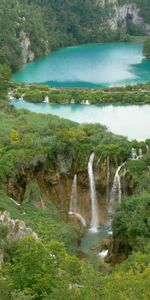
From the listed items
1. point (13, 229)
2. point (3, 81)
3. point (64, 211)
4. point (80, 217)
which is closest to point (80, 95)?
point (3, 81)

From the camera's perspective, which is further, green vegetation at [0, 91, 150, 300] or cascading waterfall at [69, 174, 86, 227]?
cascading waterfall at [69, 174, 86, 227]

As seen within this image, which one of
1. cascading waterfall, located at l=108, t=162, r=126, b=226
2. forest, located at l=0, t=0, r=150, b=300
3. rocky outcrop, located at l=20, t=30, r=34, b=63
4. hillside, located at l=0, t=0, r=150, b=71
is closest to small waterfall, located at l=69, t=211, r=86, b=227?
forest, located at l=0, t=0, r=150, b=300

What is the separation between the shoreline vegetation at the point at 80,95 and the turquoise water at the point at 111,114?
2.87ft

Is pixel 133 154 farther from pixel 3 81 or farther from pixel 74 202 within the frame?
pixel 3 81

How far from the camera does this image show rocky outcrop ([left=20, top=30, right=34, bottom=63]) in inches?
2548

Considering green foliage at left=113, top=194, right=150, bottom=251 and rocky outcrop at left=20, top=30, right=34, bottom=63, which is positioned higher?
rocky outcrop at left=20, top=30, right=34, bottom=63

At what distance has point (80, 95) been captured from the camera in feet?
135

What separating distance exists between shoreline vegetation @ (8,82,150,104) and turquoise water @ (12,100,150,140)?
0.88m

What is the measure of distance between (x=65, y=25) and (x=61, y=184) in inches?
2429

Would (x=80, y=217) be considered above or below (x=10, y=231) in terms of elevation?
below

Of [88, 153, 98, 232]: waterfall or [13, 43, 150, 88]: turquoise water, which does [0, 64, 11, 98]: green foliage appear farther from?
[88, 153, 98, 232]: waterfall

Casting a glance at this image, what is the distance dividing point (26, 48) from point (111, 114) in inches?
1260

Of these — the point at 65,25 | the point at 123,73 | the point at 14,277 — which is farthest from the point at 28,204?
the point at 65,25

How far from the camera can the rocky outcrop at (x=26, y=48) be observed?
64713mm
